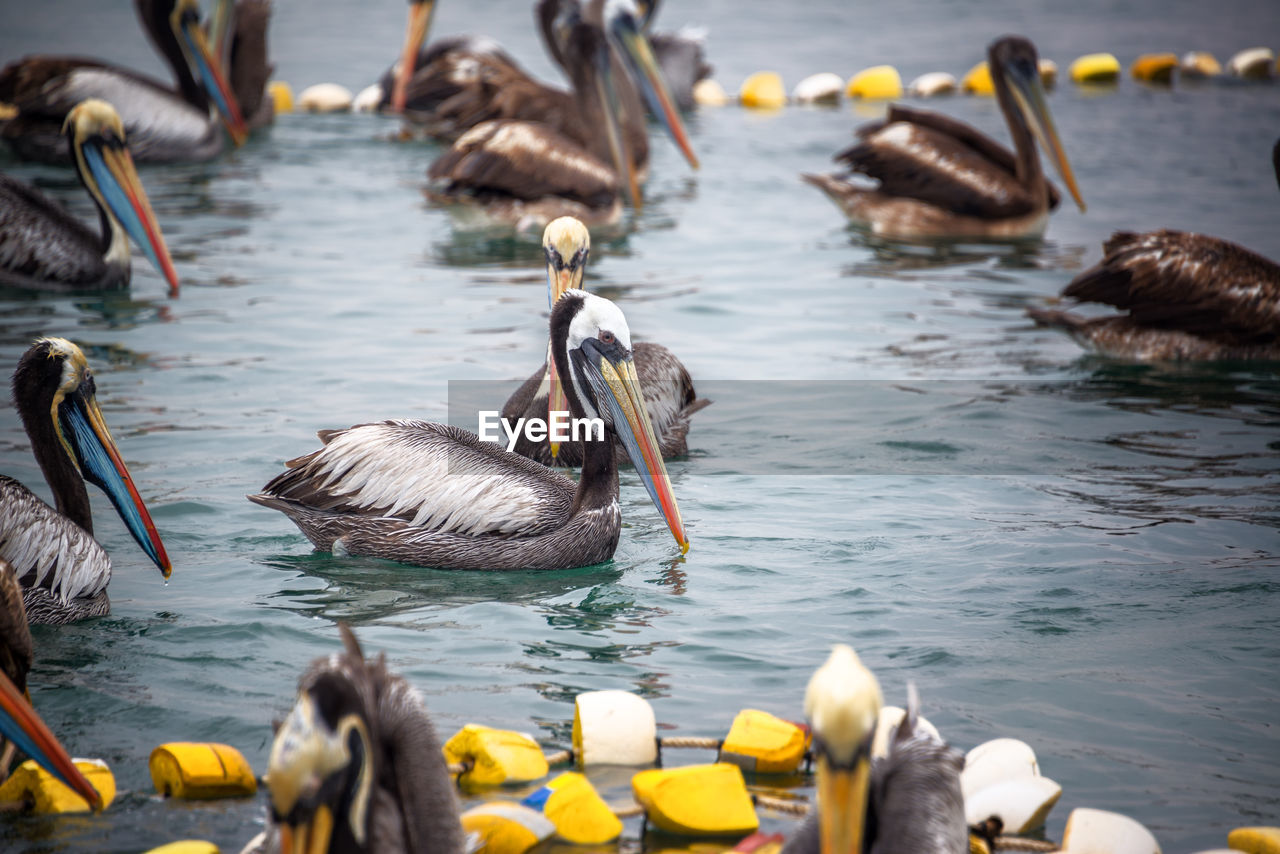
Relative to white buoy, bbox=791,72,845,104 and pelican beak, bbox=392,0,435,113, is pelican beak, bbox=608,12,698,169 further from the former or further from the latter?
white buoy, bbox=791,72,845,104

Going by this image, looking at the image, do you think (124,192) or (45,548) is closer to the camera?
(45,548)

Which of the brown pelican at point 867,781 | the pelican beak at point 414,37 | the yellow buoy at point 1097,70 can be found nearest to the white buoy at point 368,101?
the pelican beak at point 414,37

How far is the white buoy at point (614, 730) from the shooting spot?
3.46 metres

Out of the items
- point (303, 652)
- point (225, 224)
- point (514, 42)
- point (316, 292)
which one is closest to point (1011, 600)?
point (303, 652)

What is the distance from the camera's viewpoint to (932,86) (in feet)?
48.8

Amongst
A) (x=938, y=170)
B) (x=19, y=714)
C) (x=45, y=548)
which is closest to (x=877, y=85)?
(x=938, y=170)

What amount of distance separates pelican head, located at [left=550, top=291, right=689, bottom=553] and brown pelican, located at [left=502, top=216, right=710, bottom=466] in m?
0.47

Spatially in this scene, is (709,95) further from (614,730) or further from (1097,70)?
(614,730)

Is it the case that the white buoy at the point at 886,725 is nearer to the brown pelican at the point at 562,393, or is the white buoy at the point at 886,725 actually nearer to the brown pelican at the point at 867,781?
the brown pelican at the point at 867,781

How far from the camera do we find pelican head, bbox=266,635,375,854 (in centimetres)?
225

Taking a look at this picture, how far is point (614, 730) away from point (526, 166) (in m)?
6.28

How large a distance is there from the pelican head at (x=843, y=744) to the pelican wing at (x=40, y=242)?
6.68 m

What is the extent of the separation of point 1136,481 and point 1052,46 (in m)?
13.3

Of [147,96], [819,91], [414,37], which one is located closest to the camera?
[147,96]
